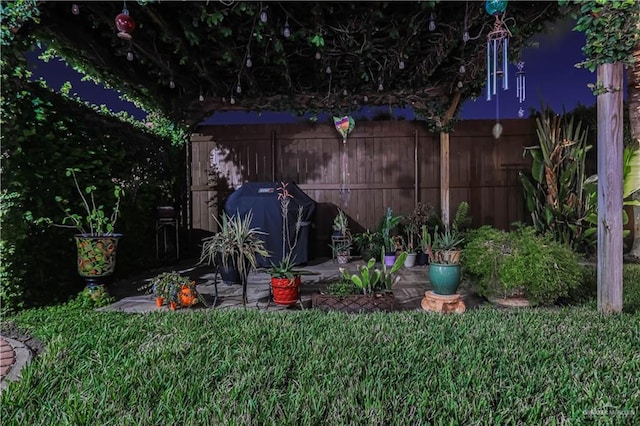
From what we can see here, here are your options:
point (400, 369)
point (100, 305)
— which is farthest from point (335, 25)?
point (100, 305)

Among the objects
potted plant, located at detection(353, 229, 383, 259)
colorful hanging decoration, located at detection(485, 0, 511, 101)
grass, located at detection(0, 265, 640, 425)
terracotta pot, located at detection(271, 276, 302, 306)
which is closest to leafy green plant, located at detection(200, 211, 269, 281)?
terracotta pot, located at detection(271, 276, 302, 306)

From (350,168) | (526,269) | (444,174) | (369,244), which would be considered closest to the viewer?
(526,269)

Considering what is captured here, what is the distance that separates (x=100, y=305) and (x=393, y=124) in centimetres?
516

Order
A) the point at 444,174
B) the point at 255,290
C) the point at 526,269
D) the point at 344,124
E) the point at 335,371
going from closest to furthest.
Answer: the point at 335,371, the point at 526,269, the point at 255,290, the point at 444,174, the point at 344,124

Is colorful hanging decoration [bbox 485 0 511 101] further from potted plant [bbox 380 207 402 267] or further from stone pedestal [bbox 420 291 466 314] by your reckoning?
potted plant [bbox 380 207 402 267]

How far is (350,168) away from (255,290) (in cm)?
320

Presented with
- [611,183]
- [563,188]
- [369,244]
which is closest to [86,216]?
[369,244]

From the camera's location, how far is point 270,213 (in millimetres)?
4953

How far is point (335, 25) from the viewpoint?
3596 millimetres

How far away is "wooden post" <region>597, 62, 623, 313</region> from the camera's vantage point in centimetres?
250

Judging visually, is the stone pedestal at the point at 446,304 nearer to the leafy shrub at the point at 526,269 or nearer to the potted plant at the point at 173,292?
the leafy shrub at the point at 526,269

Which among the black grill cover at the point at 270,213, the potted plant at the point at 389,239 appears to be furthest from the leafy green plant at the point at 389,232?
the black grill cover at the point at 270,213

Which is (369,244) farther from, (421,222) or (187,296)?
(187,296)

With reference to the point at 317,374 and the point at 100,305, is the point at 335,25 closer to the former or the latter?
the point at 317,374
